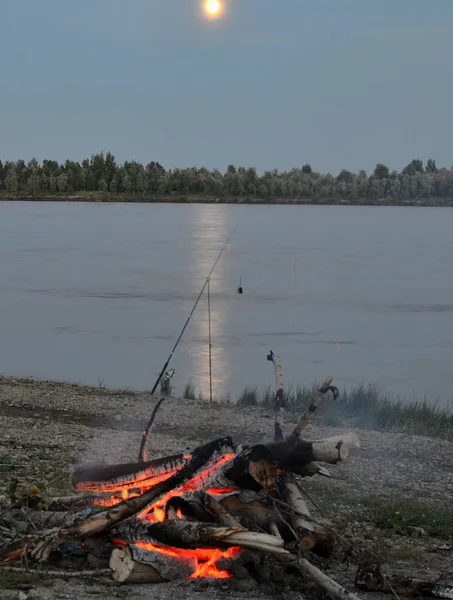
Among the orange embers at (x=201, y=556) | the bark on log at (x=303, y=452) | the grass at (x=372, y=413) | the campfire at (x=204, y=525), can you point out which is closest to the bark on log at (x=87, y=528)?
the campfire at (x=204, y=525)

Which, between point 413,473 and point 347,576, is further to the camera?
point 413,473

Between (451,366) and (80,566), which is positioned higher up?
(80,566)

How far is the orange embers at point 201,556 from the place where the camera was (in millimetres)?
5512

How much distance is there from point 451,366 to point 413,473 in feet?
36.9

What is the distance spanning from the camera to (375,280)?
40375 millimetres

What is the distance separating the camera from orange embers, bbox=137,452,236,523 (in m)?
5.72

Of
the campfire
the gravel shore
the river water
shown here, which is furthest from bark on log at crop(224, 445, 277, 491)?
the river water

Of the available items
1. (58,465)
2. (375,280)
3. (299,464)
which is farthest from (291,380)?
(375,280)

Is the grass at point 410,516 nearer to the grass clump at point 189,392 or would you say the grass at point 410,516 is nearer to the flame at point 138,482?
the flame at point 138,482

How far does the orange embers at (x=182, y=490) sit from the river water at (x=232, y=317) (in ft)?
30.3

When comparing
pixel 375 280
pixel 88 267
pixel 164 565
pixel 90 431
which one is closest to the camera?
pixel 164 565

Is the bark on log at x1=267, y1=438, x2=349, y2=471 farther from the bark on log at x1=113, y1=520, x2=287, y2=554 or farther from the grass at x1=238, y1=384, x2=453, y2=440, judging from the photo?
the grass at x1=238, y1=384, x2=453, y2=440

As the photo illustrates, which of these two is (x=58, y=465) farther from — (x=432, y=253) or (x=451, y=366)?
(x=432, y=253)

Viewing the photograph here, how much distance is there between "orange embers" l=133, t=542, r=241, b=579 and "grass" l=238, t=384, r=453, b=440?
20.0 feet
